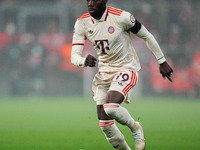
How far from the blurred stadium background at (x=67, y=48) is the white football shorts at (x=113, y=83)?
602 inches

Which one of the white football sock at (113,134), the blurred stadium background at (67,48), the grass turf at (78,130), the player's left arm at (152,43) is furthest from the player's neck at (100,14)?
the blurred stadium background at (67,48)

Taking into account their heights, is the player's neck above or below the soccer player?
above

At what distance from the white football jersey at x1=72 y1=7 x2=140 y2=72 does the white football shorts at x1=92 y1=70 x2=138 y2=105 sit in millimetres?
87

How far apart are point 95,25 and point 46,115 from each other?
737 cm

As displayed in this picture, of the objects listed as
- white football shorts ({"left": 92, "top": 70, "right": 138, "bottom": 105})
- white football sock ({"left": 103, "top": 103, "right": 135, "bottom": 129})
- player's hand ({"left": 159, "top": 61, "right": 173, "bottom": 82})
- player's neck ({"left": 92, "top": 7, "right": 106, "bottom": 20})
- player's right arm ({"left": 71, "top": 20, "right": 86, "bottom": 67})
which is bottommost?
white football sock ({"left": 103, "top": 103, "right": 135, "bottom": 129})

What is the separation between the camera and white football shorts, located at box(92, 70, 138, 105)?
20.7 feet

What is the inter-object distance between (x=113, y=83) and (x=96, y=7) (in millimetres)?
993

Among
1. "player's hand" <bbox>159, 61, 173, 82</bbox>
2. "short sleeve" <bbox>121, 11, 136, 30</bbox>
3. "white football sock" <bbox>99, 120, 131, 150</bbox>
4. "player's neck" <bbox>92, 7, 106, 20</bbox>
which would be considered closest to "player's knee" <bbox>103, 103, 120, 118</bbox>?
"white football sock" <bbox>99, 120, 131, 150</bbox>

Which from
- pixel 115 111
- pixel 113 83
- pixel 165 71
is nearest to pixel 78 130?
pixel 113 83

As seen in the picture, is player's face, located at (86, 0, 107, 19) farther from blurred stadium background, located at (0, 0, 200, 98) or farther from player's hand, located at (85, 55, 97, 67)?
blurred stadium background, located at (0, 0, 200, 98)

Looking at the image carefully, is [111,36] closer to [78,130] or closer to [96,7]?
[96,7]

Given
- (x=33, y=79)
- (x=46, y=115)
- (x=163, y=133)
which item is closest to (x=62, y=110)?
(x=46, y=115)

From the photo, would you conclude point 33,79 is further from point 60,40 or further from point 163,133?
point 163,133

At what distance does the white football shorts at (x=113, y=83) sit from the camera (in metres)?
6.30
